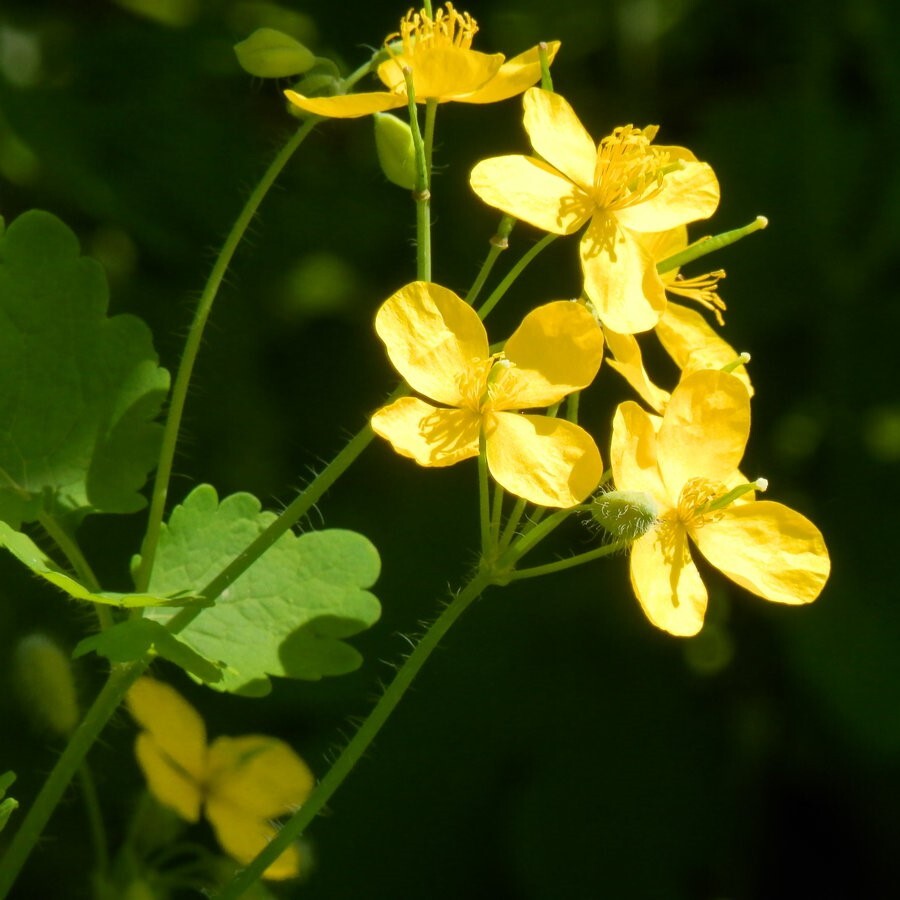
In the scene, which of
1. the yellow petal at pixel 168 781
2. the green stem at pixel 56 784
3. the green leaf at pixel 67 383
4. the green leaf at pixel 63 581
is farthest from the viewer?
the yellow petal at pixel 168 781

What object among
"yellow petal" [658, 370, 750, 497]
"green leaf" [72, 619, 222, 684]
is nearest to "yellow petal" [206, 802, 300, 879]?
"green leaf" [72, 619, 222, 684]

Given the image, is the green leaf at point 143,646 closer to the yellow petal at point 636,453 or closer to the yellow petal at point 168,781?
the yellow petal at point 168,781

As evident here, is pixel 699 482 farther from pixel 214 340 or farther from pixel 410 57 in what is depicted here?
pixel 214 340

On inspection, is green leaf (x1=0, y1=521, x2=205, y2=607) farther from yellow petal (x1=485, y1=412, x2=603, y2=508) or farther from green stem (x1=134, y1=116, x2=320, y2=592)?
yellow petal (x1=485, y1=412, x2=603, y2=508)

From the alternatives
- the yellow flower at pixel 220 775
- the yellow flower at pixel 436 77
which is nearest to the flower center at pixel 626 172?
the yellow flower at pixel 436 77

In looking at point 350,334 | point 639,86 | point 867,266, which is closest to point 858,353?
point 867,266
